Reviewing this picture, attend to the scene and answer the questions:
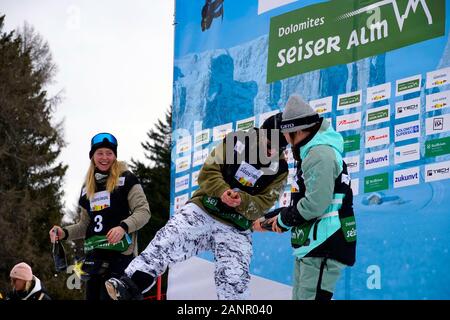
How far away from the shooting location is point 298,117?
14.6 feet

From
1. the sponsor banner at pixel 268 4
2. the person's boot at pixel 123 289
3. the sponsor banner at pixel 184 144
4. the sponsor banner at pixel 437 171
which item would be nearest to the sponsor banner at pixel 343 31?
the sponsor banner at pixel 268 4

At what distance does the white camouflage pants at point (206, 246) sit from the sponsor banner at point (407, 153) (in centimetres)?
120

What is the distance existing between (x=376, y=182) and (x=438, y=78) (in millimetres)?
807

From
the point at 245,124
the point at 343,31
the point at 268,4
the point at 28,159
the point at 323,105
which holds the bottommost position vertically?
the point at 323,105

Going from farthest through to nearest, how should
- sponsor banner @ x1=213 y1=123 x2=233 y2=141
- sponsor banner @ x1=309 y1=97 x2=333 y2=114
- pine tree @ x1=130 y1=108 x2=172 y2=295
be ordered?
pine tree @ x1=130 y1=108 x2=172 y2=295 → sponsor banner @ x1=213 y1=123 x2=233 y2=141 → sponsor banner @ x1=309 y1=97 x2=333 y2=114

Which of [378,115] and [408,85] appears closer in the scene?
[408,85]

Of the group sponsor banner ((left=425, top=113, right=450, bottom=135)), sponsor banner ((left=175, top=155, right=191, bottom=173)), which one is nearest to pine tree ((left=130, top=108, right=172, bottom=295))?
sponsor banner ((left=175, top=155, right=191, bottom=173))

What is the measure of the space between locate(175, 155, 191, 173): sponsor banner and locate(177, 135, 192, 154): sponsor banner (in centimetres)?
7

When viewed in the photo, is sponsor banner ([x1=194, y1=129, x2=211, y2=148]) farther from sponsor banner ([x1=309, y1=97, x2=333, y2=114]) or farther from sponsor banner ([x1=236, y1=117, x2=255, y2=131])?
sponsor banner ([x1=309, y1=97, x2=333, y2=114])

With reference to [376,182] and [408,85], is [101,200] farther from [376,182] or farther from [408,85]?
[408,85]

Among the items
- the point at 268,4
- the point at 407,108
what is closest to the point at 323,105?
the point at 407,108

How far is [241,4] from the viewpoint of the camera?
7.32m

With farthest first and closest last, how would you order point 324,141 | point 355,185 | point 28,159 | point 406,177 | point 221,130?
point 28,159, point 221,130, point 355,185, point 406,177, point 324,141

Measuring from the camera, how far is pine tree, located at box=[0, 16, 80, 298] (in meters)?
23.3
